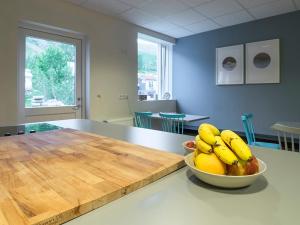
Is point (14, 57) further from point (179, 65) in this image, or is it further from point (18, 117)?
point (179, 65)

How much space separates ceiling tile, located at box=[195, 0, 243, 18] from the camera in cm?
330

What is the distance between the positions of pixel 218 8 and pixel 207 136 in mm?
3449

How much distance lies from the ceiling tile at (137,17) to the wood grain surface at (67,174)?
308 cm

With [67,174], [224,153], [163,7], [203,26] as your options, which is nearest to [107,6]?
[163,7]

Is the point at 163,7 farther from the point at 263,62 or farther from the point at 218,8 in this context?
the point at 263,62

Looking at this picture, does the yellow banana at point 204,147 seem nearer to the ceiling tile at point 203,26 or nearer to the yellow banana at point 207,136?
the yellow banana at point 207,136

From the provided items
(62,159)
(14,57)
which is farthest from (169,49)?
(62,159)

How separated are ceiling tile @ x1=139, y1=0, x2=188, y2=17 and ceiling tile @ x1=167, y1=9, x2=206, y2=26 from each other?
147 millimetres

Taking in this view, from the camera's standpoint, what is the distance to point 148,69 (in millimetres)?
5004

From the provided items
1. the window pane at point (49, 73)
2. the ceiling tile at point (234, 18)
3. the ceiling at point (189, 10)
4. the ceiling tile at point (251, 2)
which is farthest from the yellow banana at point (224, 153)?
the ceiling tile at point (234, 18)

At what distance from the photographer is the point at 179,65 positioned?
5.21m

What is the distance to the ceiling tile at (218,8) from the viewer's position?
10.8 ft

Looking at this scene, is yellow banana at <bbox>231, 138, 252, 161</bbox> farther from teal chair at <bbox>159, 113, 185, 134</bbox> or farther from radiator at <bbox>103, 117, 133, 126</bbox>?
radiator at <bbox>103, 117, 133, 126</bbox>

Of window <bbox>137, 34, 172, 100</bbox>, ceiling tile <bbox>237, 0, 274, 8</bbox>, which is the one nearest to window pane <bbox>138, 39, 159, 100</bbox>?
window <bbox>137, 34, 172, 100</bbox>
